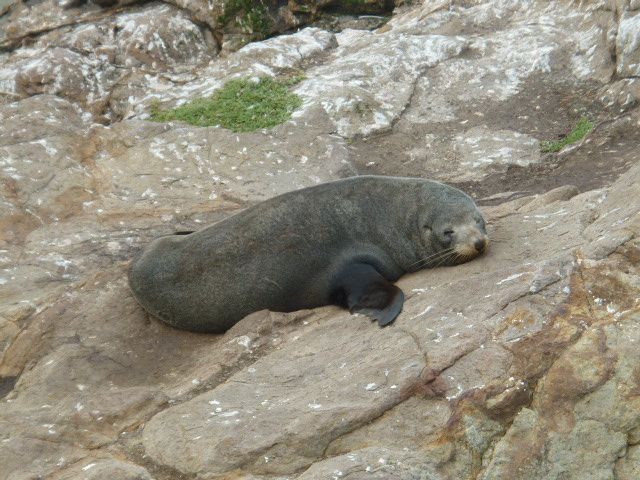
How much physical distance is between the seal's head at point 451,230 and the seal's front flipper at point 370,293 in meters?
0.56

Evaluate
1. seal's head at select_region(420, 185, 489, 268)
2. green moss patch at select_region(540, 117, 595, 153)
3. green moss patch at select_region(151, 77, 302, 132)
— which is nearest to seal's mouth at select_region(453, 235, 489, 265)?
seal's head at select_region(420, 185, 489, 268)

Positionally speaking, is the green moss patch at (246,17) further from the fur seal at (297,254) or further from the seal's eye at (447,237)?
the seal's eye at (447,237)

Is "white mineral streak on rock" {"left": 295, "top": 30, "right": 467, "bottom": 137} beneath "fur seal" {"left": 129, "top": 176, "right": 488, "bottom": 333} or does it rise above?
above

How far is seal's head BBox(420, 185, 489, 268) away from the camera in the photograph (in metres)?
6.98

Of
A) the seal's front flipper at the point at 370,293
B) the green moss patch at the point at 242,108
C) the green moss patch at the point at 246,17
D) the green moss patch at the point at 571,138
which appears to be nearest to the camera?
the seal's front flipper at the point at 370,293

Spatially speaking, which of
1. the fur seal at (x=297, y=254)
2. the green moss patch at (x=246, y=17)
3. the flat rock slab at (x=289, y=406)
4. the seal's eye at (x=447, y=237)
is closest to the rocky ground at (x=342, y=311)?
the flat rock slab at (x=289, y=406)

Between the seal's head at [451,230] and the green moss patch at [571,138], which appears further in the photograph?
the green moss patch at [571,138]

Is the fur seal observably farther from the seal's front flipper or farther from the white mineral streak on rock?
the white mineral streak on rock

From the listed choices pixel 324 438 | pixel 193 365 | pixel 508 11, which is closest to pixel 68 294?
pixel 193 365

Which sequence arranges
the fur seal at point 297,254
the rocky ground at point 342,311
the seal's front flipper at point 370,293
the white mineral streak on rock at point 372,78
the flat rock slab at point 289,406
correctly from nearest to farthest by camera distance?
the rocky ground at point 342,311 < the flat rock slab at point 289,406 < the seal's front flipper at point 370,293 < the fur seal at point 297,254 < the white mineral streak on rock at point 372,78

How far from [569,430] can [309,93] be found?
7.76 metres

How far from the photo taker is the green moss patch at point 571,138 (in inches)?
413

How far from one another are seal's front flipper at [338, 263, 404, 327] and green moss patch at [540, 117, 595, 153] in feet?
13.6

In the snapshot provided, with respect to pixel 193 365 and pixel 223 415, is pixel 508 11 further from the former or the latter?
pixel 223 415
